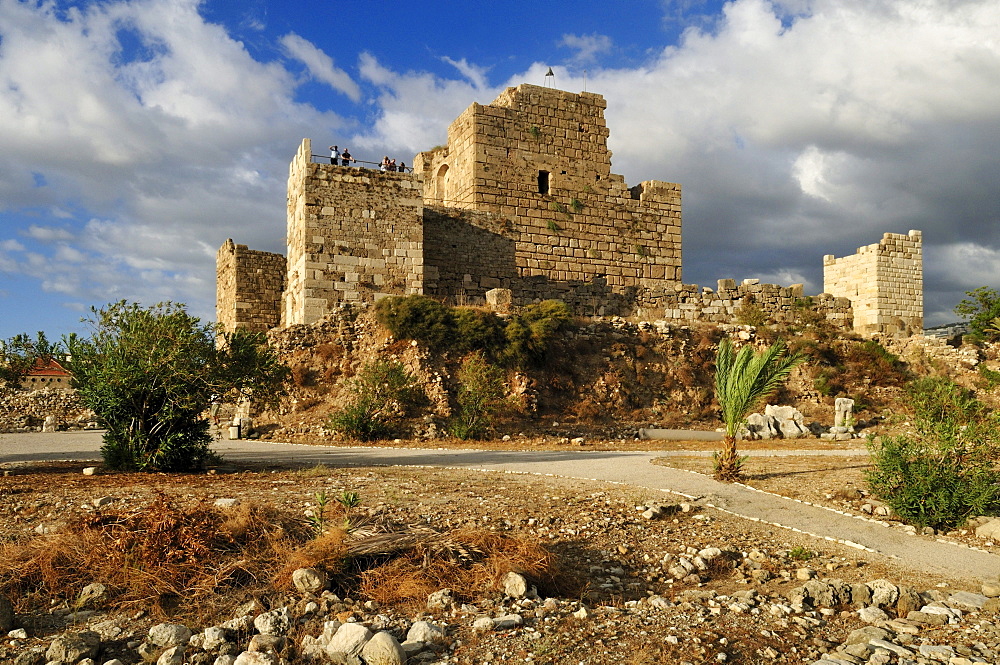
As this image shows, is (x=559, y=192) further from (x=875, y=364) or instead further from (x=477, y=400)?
(x=875, y=364)

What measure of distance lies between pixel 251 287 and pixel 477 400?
10.9 m

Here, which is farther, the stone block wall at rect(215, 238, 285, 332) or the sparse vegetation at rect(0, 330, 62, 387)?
the stone block wall at rect(215, 238, 285, 332)

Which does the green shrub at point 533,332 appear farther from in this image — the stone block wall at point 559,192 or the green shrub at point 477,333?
the stone block wall at point 559,192

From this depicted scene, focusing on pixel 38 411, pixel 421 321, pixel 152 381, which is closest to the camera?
pixel 152 381

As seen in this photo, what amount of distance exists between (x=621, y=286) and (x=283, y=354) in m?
11.1

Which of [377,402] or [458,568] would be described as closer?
[458,568]

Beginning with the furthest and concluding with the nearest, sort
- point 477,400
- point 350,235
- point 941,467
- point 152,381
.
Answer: point 350,235 → point 477,400 → point 152,381 → point 941,467

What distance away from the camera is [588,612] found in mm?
5172

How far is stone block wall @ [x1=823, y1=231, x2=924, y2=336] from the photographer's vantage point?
23.7 meters

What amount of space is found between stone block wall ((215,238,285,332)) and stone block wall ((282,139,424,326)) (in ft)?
14.4

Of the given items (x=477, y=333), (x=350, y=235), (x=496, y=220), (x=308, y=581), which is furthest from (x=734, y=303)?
(x=308, y=581)

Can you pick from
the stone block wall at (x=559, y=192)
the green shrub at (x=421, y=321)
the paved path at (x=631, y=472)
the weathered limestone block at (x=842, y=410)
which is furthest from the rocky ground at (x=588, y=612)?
the stone block wall at (x=559, y=192)

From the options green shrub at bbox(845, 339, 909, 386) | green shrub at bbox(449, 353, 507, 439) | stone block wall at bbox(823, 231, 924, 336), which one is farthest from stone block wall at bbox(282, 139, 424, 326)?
stone block wall at bbox(823, 231, 924, 336)

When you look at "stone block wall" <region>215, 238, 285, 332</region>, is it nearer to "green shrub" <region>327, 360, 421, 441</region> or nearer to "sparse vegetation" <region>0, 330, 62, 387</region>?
"green shrub" <region>327, 360, 421, 441</region>
